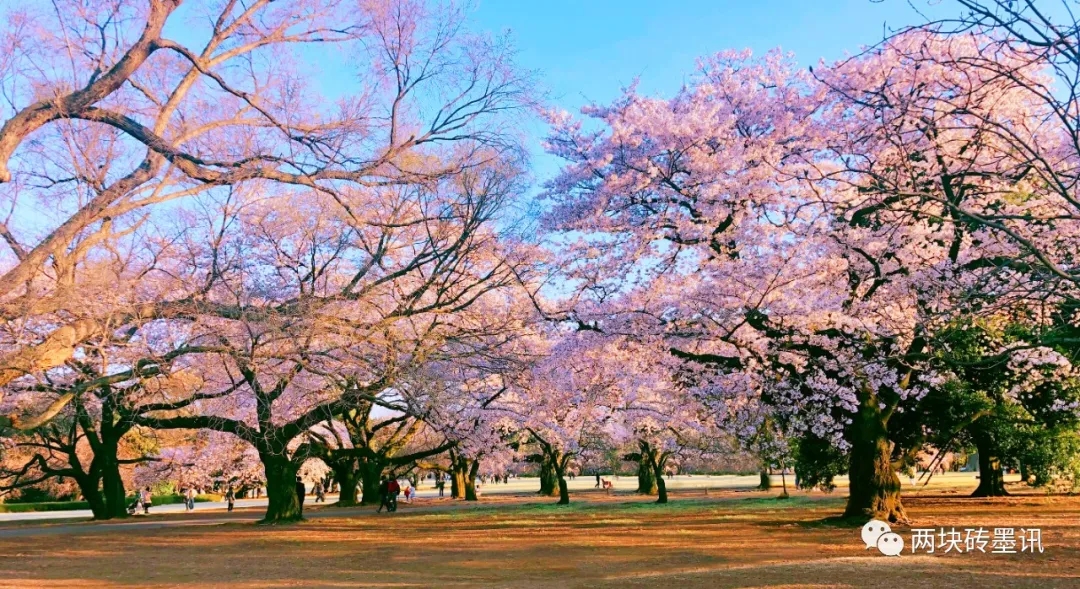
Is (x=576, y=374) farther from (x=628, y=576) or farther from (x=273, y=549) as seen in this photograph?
(x=628, y=576)

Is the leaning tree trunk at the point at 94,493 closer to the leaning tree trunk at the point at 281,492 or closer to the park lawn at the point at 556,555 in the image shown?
the park lawn at the point at 556,555

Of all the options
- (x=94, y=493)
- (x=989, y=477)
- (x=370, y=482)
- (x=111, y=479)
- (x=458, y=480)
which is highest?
(x=111, y=479)

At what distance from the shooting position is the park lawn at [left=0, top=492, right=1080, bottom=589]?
10641 millimetres

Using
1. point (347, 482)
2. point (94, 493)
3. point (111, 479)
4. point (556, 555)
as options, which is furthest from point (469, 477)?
point (556, 555)

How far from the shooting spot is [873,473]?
17469 mm

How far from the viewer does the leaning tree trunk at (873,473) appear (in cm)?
1739

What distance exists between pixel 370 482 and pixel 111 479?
36.4 ft

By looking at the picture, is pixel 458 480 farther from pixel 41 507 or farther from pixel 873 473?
pixel 873 473

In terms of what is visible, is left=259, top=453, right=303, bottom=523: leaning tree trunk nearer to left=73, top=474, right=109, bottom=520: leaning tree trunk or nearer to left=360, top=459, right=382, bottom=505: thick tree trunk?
left=73, top=474, right=109, bottom=520: leaning tree trunk

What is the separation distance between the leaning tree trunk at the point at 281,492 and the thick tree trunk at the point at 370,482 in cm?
1198

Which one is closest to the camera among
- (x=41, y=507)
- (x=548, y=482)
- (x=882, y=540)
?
(x=882, y=540)

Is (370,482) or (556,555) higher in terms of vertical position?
(556,555)

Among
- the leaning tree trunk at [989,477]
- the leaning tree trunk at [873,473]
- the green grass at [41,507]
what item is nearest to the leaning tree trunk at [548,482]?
the leaning tree trunk at [989,477]

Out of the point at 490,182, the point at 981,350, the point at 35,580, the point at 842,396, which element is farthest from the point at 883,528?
the point at 35,580
